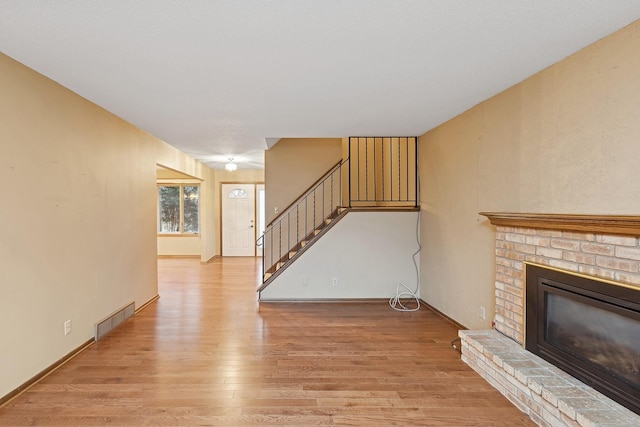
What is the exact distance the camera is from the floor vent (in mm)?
3525

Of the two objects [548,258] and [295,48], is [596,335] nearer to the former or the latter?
[548,258]

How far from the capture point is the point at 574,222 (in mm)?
2170

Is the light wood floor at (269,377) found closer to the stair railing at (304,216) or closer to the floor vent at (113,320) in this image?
the floor vent at (113,320)

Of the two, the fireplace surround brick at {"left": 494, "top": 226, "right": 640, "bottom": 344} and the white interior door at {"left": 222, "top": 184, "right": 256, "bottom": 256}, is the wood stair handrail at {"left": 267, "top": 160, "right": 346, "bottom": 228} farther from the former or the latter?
the fireplace surround brick at {"left": 494, "top": 226, "right": 640, "bottom": 344}

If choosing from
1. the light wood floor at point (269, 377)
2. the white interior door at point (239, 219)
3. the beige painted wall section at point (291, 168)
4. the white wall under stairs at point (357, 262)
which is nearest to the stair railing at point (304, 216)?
the beige painted wall section at point (291, 168)

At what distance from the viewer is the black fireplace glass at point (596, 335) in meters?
1.91

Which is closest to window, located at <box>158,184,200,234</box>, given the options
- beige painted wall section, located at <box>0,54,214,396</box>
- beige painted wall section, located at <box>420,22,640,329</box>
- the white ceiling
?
beige painted wall section, located at <box>0,54,214,396</box>

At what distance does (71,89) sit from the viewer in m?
2.98

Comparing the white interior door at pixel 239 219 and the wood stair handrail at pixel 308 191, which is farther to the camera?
the white interior door at pixel 239 219

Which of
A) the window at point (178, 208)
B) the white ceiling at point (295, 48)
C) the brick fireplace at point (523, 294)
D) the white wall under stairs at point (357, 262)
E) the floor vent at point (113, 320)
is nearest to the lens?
the white ceiling at point (295, 48)

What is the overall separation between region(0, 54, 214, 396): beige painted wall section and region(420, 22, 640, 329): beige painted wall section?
4.00 m

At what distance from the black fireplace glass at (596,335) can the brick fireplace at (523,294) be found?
0.57ft

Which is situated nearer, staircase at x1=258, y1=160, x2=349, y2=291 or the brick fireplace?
the brick fireplace

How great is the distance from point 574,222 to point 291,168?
182 inches
